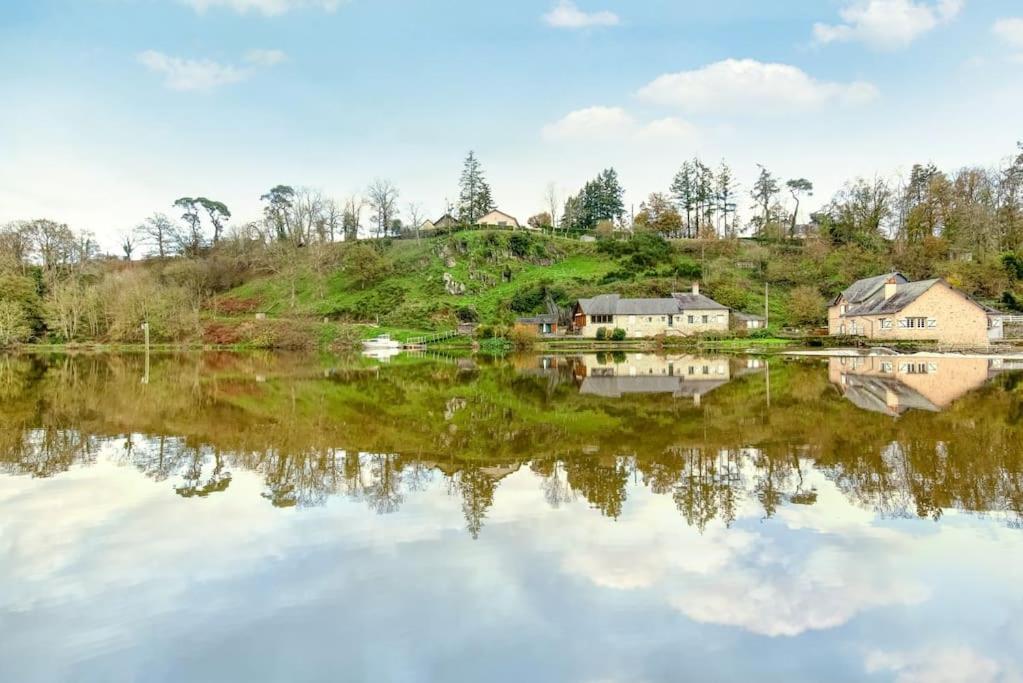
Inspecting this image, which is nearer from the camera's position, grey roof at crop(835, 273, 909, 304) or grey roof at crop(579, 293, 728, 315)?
grey roof at crop(835, 273, 909, 304)

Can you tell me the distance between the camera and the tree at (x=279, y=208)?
89.8 m

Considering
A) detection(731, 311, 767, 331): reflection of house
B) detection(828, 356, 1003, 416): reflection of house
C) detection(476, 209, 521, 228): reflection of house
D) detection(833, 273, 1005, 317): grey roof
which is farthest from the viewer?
detection(476, 209, 521, 228): reflection of house

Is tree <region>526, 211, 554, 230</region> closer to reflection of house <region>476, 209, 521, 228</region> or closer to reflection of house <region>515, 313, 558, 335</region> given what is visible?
reflection of house <region>476, 209, 521, 228</region>

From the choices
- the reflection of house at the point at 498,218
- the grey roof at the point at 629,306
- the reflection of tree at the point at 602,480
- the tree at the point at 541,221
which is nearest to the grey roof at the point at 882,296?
the grey roof at the point at 629,306

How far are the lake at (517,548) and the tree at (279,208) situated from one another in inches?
3091

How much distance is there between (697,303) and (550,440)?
172ft

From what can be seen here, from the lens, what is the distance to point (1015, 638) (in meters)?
5.16

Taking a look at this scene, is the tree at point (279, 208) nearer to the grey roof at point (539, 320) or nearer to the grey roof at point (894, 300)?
the grey roof at point (539, 320)

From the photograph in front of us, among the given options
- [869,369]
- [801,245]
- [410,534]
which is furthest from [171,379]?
[801,245]

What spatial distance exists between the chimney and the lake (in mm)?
40845

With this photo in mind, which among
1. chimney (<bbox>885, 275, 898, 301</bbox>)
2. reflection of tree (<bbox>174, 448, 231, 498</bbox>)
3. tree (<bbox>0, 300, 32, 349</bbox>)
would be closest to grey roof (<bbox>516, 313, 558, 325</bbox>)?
chimney (<bbox>885, 275, 898, 301</bbox>)

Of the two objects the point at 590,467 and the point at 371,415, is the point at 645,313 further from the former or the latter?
the point at 590,467

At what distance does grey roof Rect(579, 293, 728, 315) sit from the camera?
60938 mm

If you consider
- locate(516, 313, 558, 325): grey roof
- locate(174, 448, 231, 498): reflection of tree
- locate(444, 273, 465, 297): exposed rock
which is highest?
locate(444, 273, 465, 297): exposed rock
